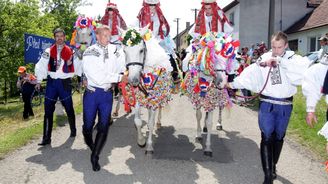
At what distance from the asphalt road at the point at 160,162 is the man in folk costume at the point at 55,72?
0.63m

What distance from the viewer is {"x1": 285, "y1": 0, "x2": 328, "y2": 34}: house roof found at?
24.3 meters

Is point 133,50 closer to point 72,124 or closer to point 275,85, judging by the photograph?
point 275,85

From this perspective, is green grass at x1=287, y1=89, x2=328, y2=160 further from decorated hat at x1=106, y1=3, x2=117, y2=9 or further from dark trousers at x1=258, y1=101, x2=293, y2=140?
decorated hat at x1=106, y1=3, x2=117, y2=9

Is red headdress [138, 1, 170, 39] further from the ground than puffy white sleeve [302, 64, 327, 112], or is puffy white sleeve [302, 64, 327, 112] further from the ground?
red headdress [138, 1, 170, 39]

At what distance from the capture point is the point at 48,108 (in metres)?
6.55

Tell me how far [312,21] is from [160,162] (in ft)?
81.4

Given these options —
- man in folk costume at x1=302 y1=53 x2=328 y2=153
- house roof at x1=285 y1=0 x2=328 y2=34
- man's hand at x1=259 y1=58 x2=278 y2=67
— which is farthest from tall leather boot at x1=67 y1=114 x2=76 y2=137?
house roof at x1=285 y1=0 x2=328 y2=34

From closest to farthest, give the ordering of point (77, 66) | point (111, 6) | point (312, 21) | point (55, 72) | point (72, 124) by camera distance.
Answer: point (55, 72) → point (77, 66) → point (72, 124) → point (111, 6) → point (312, 21)

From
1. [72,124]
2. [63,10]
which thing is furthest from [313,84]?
[63,10]

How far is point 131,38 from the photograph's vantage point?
5.46 metres

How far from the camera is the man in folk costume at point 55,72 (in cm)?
646

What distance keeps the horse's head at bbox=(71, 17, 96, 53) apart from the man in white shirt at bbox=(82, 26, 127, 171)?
8.42ft

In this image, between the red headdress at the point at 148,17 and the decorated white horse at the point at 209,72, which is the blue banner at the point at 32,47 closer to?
the red headdress at the point at 148,17

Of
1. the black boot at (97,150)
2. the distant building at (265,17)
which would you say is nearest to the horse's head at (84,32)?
the black boot at (97,150)
